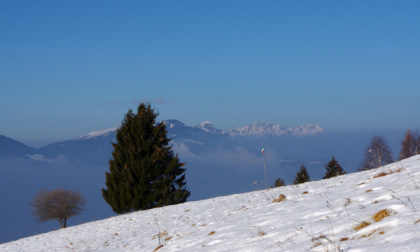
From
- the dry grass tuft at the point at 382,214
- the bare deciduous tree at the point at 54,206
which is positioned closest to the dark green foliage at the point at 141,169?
the bare deciduous tree at the point at 54,206

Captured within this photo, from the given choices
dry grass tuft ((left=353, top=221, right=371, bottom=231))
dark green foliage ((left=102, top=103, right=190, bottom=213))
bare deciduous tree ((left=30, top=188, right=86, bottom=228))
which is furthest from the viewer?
bare deciduous tree ((left=30, top=188, right=86, bottom=228))

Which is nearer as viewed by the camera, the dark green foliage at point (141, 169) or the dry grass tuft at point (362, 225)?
the dry grass tuft at point (362, 225)

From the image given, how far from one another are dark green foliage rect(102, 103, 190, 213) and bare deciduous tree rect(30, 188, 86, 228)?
2747 centimetres

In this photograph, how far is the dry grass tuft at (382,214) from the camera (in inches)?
178

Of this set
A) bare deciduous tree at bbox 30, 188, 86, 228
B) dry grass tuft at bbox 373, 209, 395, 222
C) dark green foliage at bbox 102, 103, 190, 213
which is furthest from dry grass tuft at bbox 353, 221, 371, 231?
bare deciduous tree at bbox 30, 188, 86, 228

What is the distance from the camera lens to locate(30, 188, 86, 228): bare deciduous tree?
56.3 metres

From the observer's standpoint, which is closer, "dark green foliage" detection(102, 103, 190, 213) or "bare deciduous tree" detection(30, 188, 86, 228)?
"dark green foliage" detection(102, 103, 190, 213)

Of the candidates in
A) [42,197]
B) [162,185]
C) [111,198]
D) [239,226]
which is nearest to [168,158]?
[162,185]

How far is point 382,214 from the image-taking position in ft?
15.0

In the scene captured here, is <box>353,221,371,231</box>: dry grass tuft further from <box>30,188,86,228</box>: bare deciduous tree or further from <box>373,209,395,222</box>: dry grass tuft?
<box>30,188,86,228</box>: bare deciduous tree

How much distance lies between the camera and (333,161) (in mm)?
55531

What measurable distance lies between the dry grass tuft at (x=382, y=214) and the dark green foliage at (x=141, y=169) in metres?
27.7

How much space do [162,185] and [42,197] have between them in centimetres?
3322

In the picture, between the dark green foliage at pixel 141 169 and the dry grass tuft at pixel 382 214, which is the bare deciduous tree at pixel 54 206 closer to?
the dark green foliage at pixel 141 169
